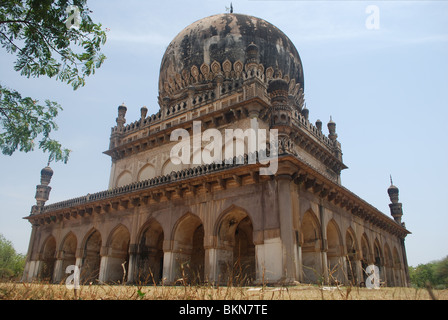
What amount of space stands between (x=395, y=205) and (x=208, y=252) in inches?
637

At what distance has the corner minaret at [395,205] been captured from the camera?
78.8 feet

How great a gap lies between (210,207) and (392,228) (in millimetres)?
13079

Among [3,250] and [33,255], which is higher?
[3,250]

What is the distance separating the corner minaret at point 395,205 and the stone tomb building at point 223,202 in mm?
70

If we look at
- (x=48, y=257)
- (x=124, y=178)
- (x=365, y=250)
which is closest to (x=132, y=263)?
(x=124, y=178)

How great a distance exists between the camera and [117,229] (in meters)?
16.8

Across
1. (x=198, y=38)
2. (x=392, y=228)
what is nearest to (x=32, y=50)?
(x=198, y=38)

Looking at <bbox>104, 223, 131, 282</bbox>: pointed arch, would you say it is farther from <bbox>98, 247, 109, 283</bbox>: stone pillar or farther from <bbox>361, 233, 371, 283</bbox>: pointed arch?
<bbox>361, 233, 371, 283</bbox>: pointed arch

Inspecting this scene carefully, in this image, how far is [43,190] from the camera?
22047 mm

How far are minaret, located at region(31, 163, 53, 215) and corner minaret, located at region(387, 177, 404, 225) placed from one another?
71.8ft

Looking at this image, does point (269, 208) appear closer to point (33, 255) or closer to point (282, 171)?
point (282, 171)

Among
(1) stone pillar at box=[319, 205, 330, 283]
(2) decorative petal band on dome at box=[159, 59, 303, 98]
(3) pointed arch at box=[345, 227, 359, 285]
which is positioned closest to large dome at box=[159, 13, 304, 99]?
(2) decorative petal band on dome at box=[159, 59, 303, 98]

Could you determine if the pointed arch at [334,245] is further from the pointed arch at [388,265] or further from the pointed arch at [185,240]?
the pointed arch at [388,265]

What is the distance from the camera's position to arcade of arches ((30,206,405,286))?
43.5ft
